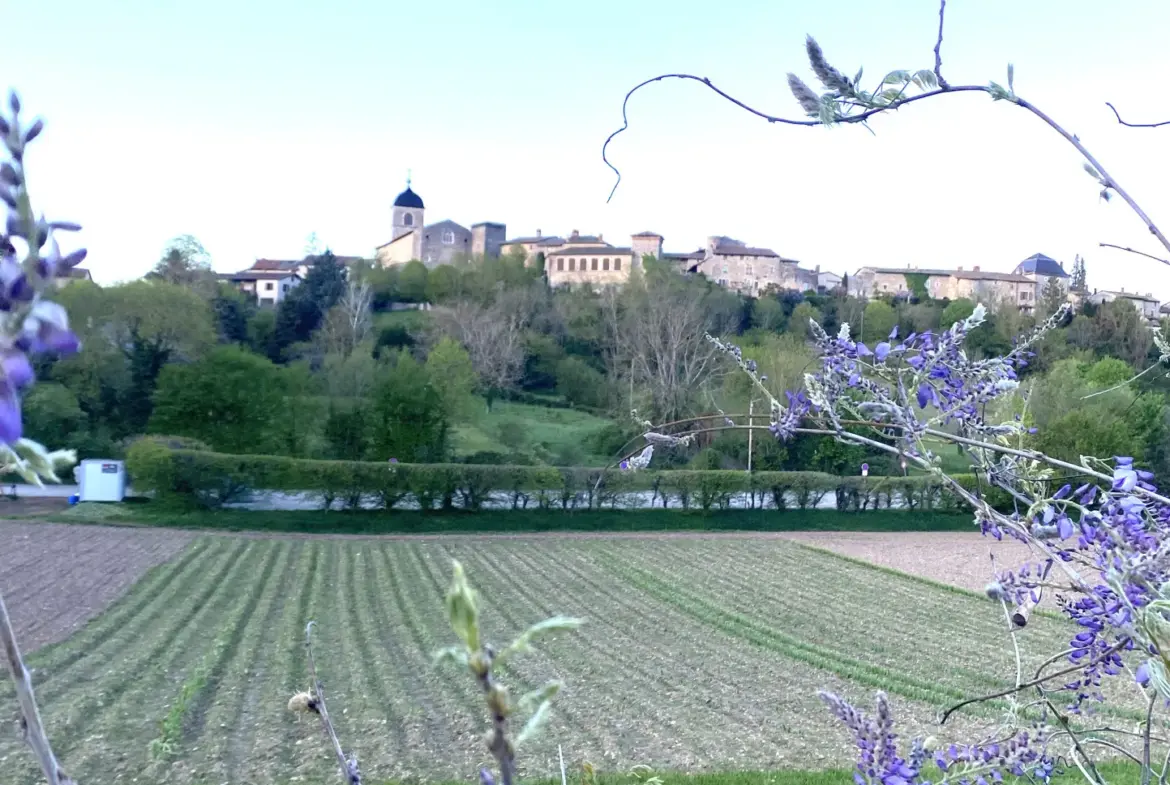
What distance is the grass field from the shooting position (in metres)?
8.51

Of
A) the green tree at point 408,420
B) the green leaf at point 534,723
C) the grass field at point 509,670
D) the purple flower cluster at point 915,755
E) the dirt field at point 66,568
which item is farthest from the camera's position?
the green tree at point 408,420

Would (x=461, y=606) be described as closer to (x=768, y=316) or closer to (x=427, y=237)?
(x=768, y=316)

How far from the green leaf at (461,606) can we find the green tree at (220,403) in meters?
32.4

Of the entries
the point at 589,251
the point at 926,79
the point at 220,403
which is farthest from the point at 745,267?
the point at 926,79

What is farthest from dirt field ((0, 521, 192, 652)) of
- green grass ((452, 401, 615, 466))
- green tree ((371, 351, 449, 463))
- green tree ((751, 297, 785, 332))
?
green tree ((751, 297, 785, 332))

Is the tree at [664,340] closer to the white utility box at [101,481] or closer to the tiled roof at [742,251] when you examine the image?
the white utility box at [101,481]

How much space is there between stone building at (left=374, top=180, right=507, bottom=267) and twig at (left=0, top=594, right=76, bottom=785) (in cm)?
8439

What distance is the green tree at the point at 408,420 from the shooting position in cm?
3231

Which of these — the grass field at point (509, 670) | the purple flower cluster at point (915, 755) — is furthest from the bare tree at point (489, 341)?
the purple flower cluster at point (915, 755)

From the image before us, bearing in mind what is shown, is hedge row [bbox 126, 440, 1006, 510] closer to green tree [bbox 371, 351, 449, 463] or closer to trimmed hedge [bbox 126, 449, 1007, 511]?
trimmed hedge [bbox 126, 449, 1007, 511]

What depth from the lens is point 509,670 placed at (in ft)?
35.9

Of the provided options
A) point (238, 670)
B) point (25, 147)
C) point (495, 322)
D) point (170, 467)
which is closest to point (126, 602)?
point (238, 670)

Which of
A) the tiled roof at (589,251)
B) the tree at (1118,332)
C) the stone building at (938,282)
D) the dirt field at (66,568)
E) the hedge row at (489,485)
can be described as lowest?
the dirt field at (66,568)

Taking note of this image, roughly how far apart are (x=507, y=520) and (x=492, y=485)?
132cm
